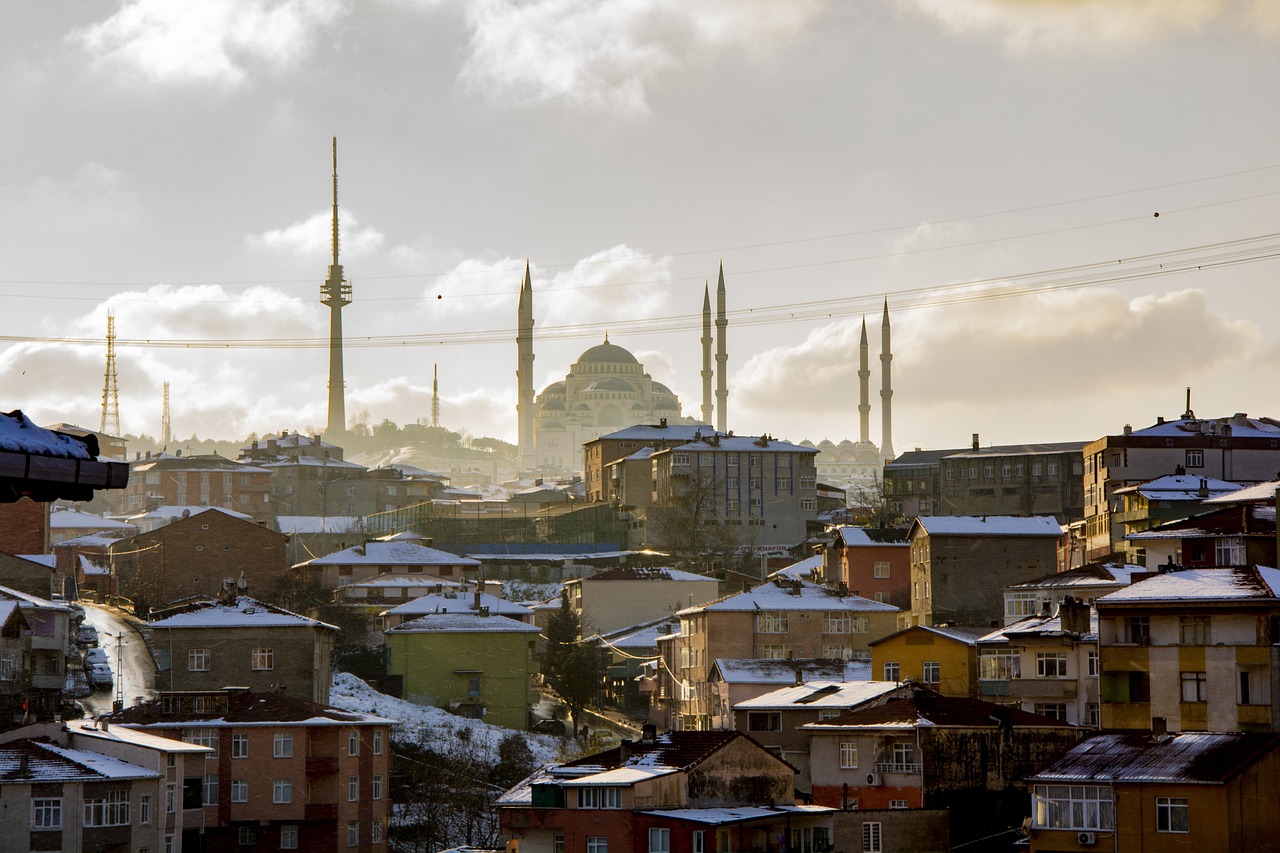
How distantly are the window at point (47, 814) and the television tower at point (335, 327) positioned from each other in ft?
411

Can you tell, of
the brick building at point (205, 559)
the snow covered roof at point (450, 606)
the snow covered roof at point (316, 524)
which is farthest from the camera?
the snow covered roof at point (316, 524)

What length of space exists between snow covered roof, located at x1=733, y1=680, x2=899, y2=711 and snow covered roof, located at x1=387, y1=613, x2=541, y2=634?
13.5 metres

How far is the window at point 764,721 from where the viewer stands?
47.2 meters

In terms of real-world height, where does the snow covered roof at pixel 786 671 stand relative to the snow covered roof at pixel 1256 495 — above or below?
below

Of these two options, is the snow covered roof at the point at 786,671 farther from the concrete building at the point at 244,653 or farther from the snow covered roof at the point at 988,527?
the concrete building at the point at 244,653

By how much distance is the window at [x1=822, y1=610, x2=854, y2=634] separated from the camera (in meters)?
60.5

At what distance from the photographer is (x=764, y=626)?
60.2 metres

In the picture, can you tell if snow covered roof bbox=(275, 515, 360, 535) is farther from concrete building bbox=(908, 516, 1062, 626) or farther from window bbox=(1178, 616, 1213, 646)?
window bbox=(1178, 616, 1213, 646)

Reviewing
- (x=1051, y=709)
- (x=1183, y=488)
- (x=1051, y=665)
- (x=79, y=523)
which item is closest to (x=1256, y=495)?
(x=1051, y=665)

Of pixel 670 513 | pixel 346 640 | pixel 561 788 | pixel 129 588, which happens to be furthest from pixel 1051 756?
pixel 670 513

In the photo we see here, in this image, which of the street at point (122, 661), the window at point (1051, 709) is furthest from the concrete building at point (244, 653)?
the window at point (1051, 709)

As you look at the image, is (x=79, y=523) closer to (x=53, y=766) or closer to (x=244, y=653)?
(x=244, y=653)

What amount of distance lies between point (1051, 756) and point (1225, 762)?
352 inches

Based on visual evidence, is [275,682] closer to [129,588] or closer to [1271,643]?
[129,588]
